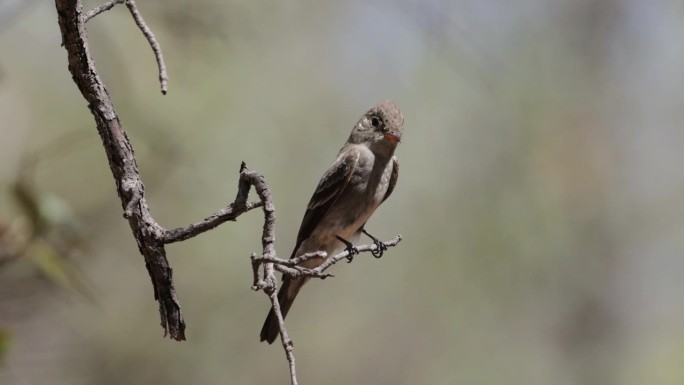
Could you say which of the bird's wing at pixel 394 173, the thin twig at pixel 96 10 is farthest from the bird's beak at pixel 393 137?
the thin twig at pixel 96 10

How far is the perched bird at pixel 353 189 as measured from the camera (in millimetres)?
3942

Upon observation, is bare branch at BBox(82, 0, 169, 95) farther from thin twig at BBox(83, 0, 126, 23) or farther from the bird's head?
the bird's head

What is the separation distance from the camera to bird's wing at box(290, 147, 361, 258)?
154 inches

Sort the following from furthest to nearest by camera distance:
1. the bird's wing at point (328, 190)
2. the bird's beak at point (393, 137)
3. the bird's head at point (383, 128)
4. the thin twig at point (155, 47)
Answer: the bird's head at point (383, 128), the bird's beak at point (393, 137), the bird's wing at point (328, 190), the thin twig at point (155, 47)

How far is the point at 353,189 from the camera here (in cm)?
409

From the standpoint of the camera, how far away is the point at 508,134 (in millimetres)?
11688

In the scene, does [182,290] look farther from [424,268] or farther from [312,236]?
[312,236]

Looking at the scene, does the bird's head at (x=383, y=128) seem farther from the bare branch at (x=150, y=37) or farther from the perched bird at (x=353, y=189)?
the bare branch at (x=150, y=37)

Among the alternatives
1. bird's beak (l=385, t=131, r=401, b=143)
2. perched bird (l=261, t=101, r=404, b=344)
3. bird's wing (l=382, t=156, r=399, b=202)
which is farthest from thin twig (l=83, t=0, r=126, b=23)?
bird's wing (l=382, t=156, r=399, b=202)

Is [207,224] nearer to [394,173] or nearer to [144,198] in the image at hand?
[144,198]

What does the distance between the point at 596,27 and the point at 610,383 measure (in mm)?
4756

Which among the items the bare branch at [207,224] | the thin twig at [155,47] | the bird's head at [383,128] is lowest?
the bare branch at [207,224]

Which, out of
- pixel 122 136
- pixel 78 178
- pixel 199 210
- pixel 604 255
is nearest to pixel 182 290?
pixel 199 210

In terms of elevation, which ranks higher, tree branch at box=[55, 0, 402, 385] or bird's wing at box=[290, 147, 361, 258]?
bird's wing at box=[290, 147, 361, 258]
